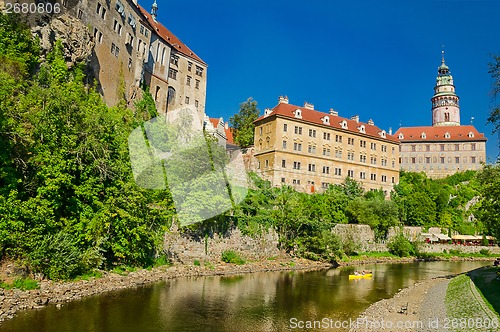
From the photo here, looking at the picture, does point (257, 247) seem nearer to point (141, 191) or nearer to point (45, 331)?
point (141, 191)

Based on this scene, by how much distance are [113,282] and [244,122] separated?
38.9 m

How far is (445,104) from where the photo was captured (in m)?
84.1

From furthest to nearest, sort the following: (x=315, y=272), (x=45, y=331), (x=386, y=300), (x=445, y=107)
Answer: (x=445, y=107)
(x=315, y=272)
(x=386, y=300)
(x=45, y=331)

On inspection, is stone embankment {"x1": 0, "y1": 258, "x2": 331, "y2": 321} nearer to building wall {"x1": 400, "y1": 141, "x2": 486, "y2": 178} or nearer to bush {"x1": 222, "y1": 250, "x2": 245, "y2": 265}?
bush {"x1": 222, "y1": 250, "x2": 245, "y2": 265}

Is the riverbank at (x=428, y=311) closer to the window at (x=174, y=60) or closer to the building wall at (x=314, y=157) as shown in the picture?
the building wall at (x=314, y=157)

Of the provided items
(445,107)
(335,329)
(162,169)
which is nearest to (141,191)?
(162,169)

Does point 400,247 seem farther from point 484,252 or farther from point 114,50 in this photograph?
point 114,50

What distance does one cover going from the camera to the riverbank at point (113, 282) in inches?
573

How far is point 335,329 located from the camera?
14508mm

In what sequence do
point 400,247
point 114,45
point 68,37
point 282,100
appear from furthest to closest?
point 282,100 → point 400,247 → point 114,45 → point 68,37

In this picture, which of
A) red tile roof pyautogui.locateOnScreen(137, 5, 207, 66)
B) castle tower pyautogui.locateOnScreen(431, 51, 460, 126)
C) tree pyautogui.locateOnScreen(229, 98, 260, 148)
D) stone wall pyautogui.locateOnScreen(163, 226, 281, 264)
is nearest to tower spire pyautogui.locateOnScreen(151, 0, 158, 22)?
red tile roof pyautogui.locateOnScreen(137, 5, 207, 66)

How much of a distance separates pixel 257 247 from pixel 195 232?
639cm

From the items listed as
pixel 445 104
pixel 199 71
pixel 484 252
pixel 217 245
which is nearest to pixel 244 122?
pixel 199 71

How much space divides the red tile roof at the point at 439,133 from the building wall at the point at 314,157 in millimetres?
20370
